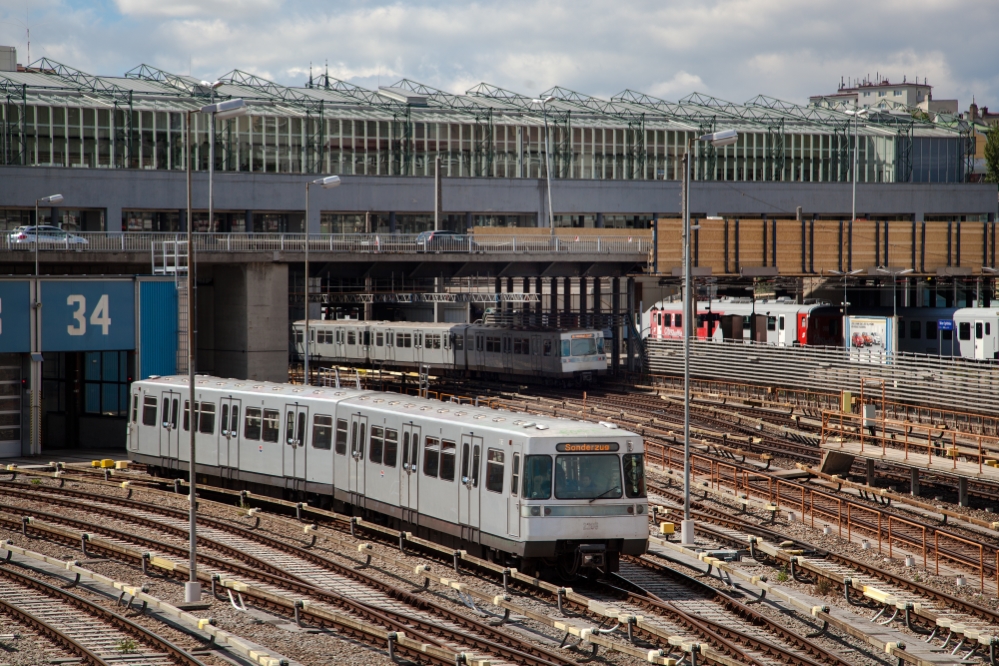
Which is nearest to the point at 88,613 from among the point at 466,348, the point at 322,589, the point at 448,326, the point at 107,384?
the point at 322,589

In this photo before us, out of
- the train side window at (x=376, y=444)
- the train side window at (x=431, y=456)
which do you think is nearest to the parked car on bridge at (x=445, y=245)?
the train side window at (x=376, y=444)

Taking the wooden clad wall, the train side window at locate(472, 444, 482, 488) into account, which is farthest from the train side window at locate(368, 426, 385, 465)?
the wooden clad wall

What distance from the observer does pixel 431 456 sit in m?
22.2

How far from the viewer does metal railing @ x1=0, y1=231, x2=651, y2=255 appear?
140 ft

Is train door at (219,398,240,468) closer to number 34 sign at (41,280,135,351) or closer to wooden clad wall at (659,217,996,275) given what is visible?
number 34 sign at (41,280,135,351)

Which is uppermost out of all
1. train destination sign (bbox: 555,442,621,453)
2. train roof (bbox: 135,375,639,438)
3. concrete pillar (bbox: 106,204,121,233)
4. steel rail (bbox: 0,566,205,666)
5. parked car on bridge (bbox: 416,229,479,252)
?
concrete pillar (bbox: 106,204,121,233)

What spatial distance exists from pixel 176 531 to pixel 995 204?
82998 mm

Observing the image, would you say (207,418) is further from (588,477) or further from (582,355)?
(582,355)

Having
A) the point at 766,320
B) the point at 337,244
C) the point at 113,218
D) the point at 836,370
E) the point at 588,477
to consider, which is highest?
the point at 113,218

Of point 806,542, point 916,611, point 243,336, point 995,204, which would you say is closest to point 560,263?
point 243,336

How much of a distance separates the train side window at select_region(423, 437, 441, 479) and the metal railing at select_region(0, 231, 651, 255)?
68.3ft

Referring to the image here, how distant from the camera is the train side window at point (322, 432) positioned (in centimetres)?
2562

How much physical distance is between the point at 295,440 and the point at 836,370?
2812 cm

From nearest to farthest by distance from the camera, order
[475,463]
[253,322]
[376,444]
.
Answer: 1. [475,463]
2. [376,444]
3. [253,322]
